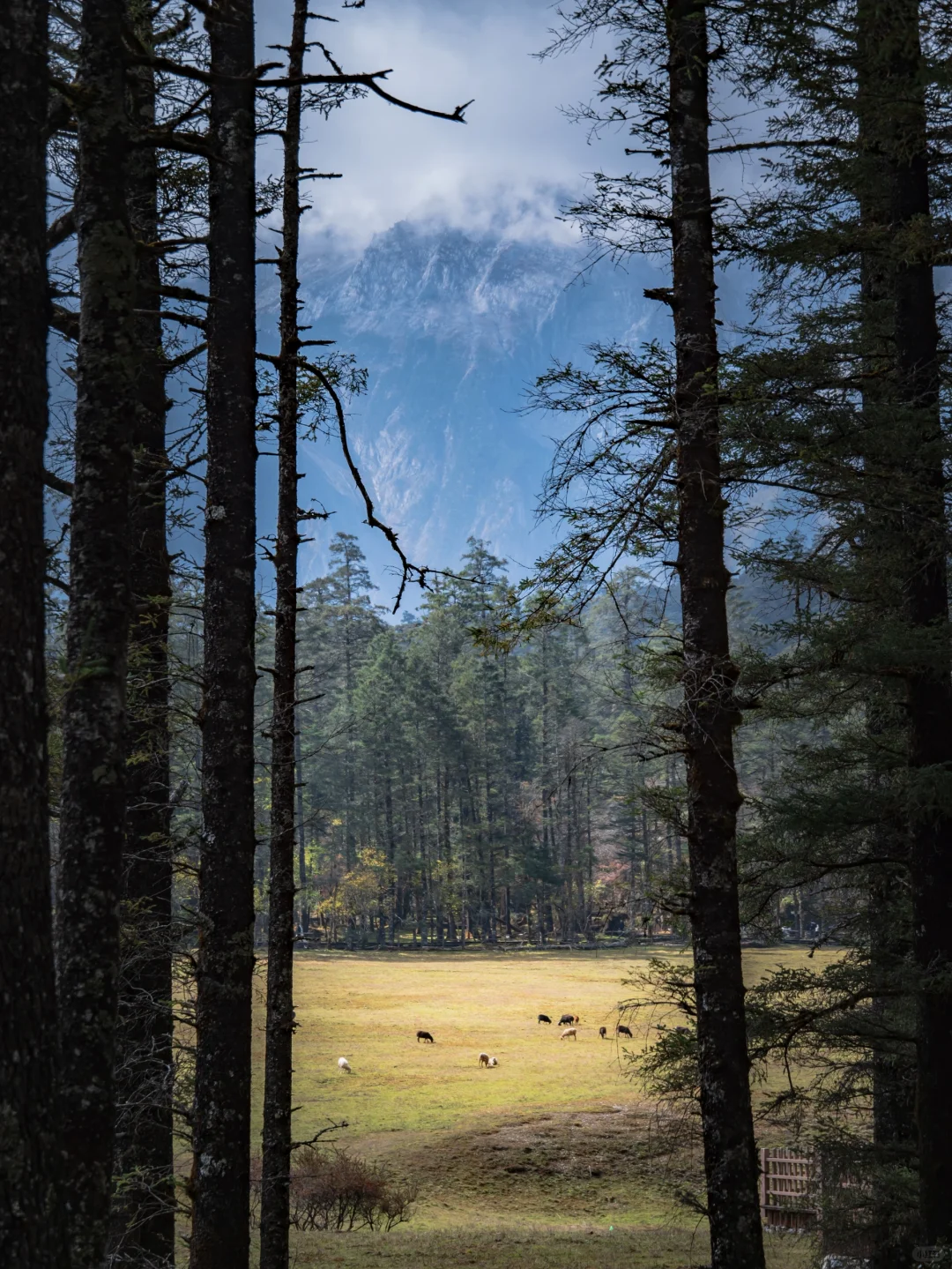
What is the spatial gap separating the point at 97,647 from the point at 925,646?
19.4 ft

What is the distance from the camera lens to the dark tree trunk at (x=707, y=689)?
22.4ft

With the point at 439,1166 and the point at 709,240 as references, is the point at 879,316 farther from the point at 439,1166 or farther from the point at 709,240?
the point at 439,1166

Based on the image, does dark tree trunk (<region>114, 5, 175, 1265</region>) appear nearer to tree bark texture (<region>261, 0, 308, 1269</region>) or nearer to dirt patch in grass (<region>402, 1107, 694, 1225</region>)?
tree bark texture (<region>261, 0, 308, 1269</region>)

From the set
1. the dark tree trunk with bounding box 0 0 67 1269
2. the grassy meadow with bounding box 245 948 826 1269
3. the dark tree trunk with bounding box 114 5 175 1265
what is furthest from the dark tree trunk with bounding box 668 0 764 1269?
the dark tree trunk with bounding box 0 0 67 1269

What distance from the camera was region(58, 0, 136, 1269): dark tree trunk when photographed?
4227mm

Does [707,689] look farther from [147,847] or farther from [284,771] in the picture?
[147,847]

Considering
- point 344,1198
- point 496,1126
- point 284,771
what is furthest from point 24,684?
point 496,1126

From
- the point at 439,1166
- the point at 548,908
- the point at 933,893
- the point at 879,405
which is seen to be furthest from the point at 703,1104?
the point at 548,908

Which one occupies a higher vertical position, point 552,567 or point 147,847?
point 552,567

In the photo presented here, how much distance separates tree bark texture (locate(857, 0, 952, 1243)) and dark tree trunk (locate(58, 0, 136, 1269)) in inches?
211

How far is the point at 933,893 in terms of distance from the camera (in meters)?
8.26

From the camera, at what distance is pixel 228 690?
589cm

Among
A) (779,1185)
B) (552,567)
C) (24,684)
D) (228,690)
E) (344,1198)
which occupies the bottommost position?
(344,1198)

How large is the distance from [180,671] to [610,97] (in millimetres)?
5159
